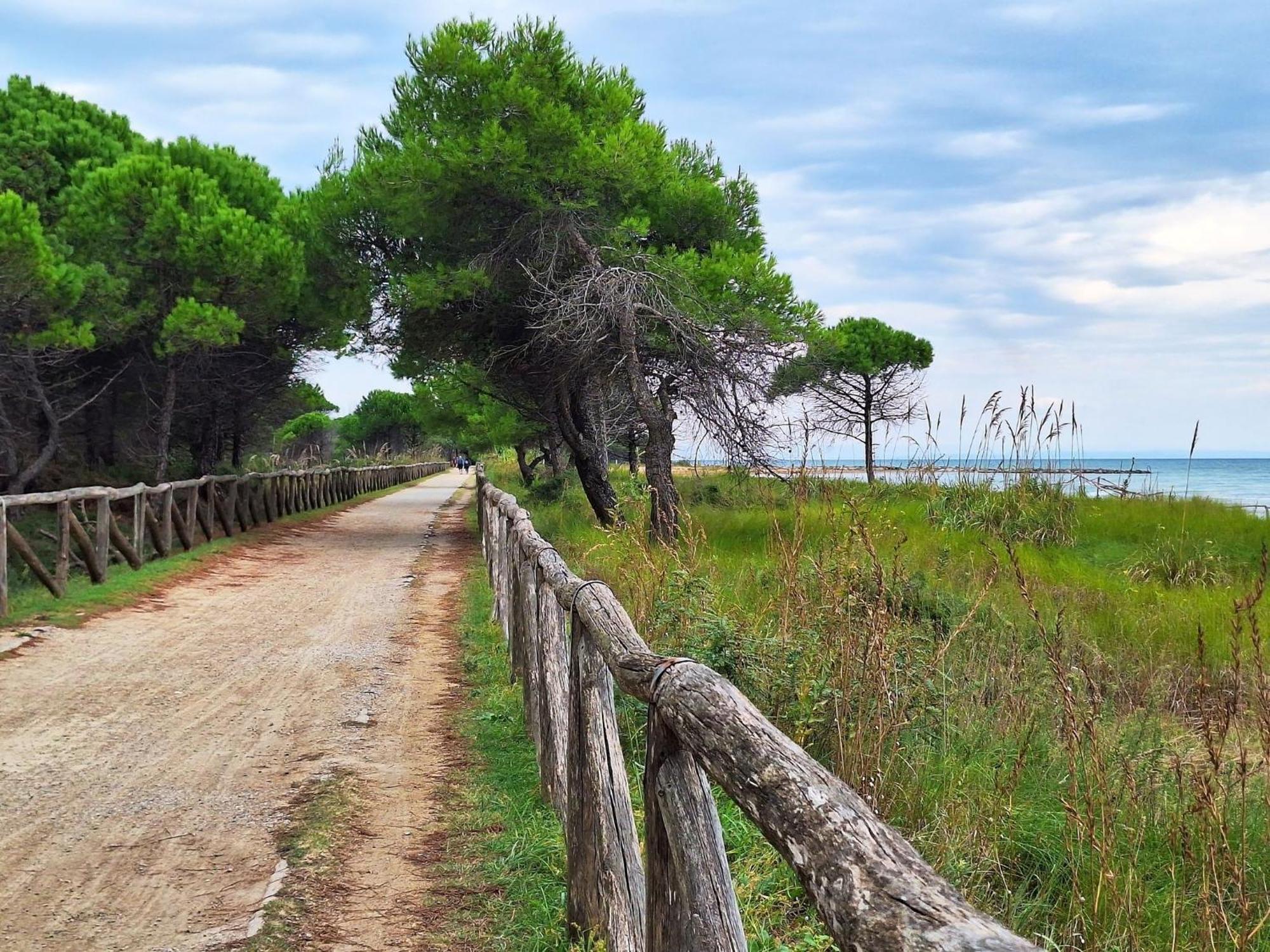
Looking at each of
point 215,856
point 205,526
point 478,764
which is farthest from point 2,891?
point 205,526

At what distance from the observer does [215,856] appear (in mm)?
4648

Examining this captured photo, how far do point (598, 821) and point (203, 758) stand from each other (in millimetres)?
3495

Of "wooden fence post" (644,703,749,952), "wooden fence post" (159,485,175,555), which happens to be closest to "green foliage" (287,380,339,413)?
"wooden fence post" (159,485,175,555)

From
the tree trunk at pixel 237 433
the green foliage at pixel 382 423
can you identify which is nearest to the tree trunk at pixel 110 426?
the tree trunk at pixel 237 433

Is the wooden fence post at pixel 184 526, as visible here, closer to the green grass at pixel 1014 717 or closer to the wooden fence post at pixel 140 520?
the wooden fence post at pixel 140 520

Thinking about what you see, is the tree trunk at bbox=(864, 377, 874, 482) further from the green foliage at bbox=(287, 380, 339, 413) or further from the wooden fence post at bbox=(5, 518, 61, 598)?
the wooden fence post at bbox=(5, 518, 61, 598)

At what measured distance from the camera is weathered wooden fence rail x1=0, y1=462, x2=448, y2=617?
1177cm

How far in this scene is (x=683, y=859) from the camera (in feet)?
7.76

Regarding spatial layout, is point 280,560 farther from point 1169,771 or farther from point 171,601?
point 1169,771

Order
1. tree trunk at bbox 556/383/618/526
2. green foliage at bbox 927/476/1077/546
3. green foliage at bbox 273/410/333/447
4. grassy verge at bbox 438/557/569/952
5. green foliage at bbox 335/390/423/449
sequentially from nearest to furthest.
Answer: grassy verge at bbox 438/557/569/952, green foliage at bbox 927/476/1077/546, tree trunk at bbox 556/383/618/526, green foliage at bbox 273/410/333/447, green foliage at bbox 335/390/423/449

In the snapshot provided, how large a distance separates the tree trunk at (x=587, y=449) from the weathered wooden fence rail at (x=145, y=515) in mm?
6314

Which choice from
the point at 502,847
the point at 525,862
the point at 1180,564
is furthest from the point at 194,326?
the point at 525,862

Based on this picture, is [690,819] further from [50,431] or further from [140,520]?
[50,431]

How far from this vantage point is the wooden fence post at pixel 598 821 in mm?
3375
